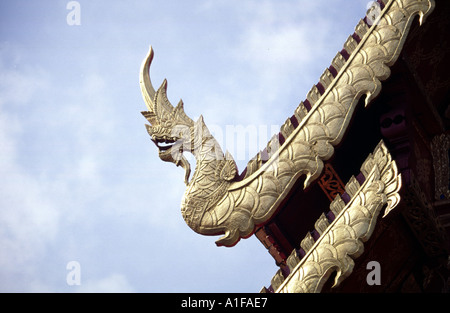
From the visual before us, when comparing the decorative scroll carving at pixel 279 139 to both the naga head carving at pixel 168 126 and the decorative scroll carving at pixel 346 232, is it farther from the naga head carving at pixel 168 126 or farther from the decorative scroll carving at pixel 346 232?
the decorative scroll carving at pixel 346 232

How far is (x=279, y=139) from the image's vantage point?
498cm

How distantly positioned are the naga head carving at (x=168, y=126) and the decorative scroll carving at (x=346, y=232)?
2.85 ft

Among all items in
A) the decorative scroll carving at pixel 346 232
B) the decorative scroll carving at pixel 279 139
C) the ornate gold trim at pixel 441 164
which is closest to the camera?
the decorative scroll carving at pixel 346 232

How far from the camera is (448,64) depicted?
5598mm

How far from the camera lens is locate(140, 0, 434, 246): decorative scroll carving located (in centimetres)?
481

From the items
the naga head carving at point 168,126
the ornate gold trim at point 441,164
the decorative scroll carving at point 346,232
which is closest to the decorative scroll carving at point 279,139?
the naga head carving at point 168,126

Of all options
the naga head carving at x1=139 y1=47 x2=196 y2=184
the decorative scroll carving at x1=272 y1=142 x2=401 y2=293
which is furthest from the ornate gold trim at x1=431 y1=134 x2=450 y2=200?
the naga head carving at x1=139 y1=47 x2=196 y2=184

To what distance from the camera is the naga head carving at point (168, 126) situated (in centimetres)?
505

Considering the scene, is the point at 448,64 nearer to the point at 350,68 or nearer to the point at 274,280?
the point at 350,68

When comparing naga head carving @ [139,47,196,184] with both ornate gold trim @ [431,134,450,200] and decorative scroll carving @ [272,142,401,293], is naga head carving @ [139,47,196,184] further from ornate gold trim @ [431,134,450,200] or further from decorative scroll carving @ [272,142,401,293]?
ornate gold trim @ [431,134,450,200]

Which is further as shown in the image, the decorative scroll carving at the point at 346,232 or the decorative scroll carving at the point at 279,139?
the decorative scroll carving at the point at 279,139
